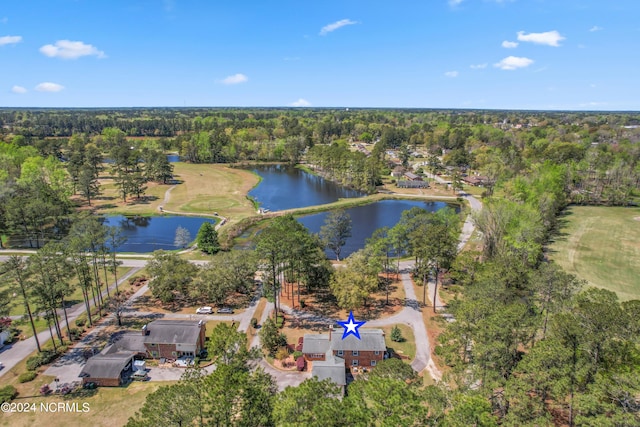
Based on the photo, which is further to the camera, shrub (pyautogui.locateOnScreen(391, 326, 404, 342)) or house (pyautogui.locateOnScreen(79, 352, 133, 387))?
shrub (pyautogui.locateOnScreen(391, 326, 404, 342))

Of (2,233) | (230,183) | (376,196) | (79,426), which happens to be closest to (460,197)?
(376,196)

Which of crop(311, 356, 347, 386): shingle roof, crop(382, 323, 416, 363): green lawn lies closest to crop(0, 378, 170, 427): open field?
crop(311, 356, 347, 386): shingle roof

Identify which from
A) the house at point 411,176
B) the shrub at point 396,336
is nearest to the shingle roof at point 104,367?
the shrub at point 396,336

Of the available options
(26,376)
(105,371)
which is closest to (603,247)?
(105,371)

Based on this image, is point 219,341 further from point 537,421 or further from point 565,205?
point 565,205

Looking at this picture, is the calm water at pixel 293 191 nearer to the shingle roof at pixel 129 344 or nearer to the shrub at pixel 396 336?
the shingle roof at pixel 129 344

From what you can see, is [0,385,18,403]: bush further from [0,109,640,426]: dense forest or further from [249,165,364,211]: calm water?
[249,165,364,211]: calm water
